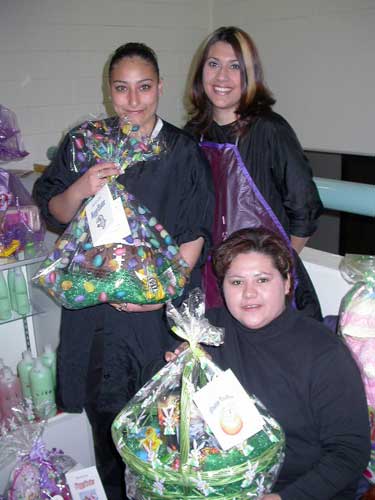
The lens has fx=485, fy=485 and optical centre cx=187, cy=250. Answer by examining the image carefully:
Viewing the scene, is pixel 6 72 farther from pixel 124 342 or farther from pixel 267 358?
pixel 267 358

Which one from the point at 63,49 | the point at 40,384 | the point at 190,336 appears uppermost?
the point at 63,49

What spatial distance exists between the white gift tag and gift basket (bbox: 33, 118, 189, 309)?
70 cm

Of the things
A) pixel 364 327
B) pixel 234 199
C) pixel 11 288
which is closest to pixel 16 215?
pixel 11 288

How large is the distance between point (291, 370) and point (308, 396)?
79 millimetres

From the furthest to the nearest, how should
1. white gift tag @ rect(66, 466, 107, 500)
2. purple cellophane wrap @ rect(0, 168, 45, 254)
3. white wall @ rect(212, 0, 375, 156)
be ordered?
white wall @ rect(212, 0, 375, 156), purple cellophane wrap @ rect(0, 168, 45, 254), white gift tag @ rect(66, 466, 107, 500)

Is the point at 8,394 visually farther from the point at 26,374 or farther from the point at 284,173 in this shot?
the point at 284,173

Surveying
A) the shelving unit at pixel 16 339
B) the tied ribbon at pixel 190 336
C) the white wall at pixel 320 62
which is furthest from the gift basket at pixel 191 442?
the white wall at pixel 320 62

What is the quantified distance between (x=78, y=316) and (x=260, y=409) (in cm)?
73

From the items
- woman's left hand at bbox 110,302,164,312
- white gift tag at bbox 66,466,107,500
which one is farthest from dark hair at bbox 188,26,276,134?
white gift tag at bbox 66,466,107,500

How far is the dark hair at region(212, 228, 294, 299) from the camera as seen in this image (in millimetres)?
1391

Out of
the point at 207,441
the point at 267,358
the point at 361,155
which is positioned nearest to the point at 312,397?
the point at 267,358

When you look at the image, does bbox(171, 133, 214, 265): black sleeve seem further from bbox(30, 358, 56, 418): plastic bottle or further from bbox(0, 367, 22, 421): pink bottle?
bbox(0, 367, 22, 421): pink bottle

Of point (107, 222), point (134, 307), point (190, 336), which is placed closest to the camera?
point (190, 336)

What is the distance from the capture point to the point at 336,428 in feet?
4.05
